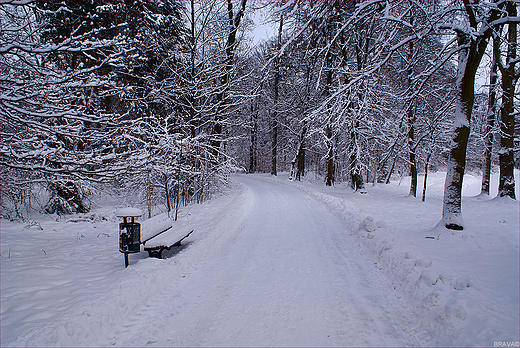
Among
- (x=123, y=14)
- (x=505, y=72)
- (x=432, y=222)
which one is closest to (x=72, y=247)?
(x=123, y=14)

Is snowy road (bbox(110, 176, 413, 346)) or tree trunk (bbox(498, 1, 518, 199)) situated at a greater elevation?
tree trunk (bbox(498, 1, 518, 199))

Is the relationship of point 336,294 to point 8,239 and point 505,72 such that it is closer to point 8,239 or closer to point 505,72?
point 8,239

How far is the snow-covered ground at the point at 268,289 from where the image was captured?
2.95m

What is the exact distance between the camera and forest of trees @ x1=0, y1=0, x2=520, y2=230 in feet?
14.5

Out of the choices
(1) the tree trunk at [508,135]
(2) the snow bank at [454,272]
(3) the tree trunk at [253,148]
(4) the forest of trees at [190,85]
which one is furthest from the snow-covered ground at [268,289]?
(3) the tree trunk at [253,148]

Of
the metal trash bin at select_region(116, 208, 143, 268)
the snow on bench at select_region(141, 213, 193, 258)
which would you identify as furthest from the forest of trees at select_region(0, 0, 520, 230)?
the snow on bench at select_region(141, 213, 193, 258)

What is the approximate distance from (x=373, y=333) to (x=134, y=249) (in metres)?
4.09

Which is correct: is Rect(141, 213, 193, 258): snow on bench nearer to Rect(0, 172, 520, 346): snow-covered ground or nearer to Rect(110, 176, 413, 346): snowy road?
Rect(0, 172, 520, 346): snow-covered ground

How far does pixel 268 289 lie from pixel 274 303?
0.42 m

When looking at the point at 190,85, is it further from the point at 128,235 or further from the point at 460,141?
the point at 460,141

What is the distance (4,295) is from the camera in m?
3.47

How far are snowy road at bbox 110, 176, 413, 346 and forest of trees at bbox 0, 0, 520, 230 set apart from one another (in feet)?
8.34

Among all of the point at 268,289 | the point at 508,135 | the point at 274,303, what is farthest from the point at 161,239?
the point at 508,135

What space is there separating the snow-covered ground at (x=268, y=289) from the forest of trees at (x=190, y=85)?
5.08 feet
